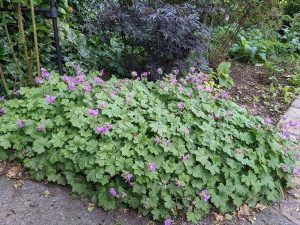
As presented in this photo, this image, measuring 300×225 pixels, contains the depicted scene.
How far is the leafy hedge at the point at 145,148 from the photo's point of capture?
215 cm

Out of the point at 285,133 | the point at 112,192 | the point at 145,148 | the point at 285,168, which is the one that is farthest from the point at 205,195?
the point at 285,133

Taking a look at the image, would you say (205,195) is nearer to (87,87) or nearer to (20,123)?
(87,87)

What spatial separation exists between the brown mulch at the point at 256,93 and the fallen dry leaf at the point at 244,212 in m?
1.60

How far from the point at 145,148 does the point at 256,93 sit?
10.1 feet

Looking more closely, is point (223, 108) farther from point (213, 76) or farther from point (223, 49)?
point (223, 49)

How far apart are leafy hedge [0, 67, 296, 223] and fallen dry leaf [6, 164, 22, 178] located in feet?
0.34

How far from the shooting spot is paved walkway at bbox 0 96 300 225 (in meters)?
2.07

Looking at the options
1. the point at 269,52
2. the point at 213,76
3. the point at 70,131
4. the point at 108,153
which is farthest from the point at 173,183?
the point at 269,52

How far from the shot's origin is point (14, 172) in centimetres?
239

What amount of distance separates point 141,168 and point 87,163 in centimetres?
37

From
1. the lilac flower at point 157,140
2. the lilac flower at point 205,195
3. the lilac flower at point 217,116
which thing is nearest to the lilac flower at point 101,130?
the lilac flower at point 157,140

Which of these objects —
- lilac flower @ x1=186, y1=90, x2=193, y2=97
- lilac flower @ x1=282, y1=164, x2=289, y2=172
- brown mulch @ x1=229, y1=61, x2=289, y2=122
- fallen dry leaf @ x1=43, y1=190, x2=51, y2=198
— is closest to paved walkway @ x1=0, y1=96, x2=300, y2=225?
fallen dry leaf @ x1=43, y1=190, x2=51, y2=198

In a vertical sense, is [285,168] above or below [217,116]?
below

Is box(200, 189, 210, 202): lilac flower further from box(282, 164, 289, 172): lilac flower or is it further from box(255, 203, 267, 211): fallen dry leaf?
box(282, 164, 289, 172): lilac flower
